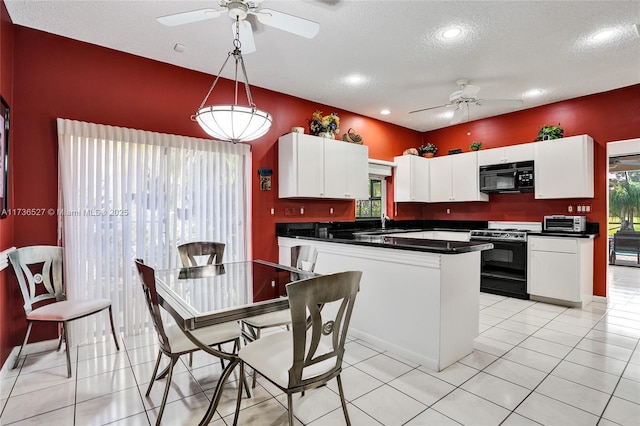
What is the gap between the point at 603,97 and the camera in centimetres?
432

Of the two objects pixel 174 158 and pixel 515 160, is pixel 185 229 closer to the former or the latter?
pixel 174 158

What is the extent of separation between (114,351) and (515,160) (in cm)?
552

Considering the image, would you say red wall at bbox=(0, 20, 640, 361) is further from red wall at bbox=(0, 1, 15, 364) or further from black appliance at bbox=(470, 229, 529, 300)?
black appliance at bbox=(470, 229, 529, 300)

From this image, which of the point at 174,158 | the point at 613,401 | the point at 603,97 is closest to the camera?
the point at 613,401

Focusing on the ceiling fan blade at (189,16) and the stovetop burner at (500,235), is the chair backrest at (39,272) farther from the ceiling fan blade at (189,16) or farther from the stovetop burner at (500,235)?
the stovetop burner at (500,235)

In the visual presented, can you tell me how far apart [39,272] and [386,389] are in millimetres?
3113

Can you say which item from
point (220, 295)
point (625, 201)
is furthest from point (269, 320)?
point (625, 201)

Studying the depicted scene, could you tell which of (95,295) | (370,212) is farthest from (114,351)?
(370,212)

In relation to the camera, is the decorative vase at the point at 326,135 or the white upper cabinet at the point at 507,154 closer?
the decorative vase at the point at 326,135

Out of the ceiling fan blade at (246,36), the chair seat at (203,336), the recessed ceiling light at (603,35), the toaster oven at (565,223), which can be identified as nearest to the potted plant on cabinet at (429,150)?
the toaster oven at (565,223)

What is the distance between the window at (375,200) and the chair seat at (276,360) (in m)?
3.95

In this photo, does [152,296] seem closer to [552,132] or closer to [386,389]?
[386,389]

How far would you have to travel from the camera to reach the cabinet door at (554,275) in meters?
4.06

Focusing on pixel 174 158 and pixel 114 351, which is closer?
pixel 114 351
